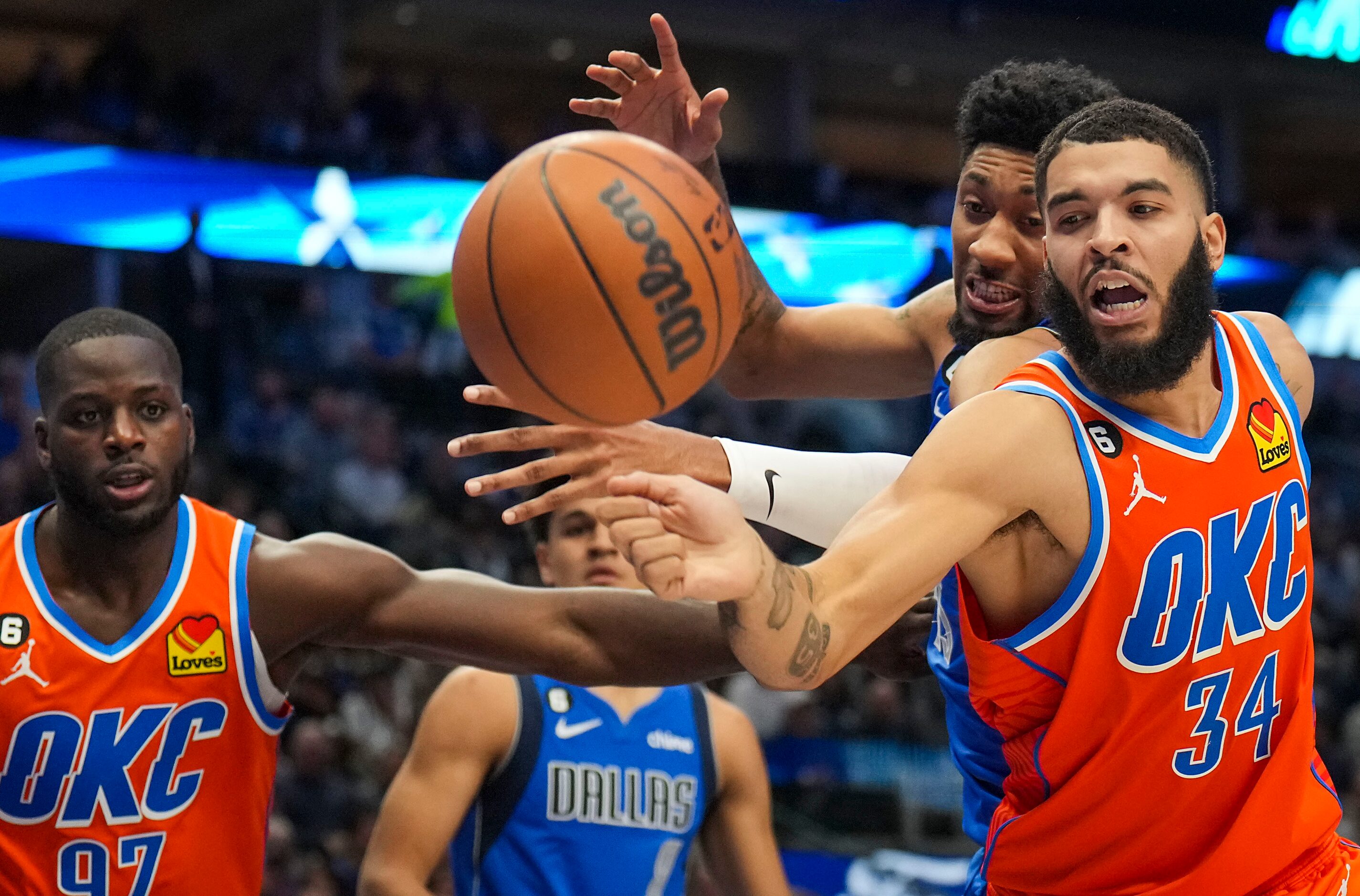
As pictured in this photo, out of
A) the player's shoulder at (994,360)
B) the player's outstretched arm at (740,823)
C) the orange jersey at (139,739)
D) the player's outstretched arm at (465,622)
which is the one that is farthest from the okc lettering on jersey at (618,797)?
the player's shoulder at (994,360)

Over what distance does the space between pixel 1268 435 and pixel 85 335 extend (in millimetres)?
2495

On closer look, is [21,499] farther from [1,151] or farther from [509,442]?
[509,442]

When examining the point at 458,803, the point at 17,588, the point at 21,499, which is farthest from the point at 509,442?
the point at 21,499

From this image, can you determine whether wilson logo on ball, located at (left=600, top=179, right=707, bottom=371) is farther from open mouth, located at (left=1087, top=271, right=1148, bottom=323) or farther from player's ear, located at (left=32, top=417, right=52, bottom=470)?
player's ear, located at (left=32, top=417, right=52, bottom=470)

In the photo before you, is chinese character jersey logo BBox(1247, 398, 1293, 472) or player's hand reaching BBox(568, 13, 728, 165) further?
player's hand reaching BBox(568, 13, 728, 165)

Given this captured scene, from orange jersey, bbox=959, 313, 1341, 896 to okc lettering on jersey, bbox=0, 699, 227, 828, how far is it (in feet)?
5.73

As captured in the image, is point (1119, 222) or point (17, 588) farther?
point (17, 588)

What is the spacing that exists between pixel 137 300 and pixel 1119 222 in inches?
470

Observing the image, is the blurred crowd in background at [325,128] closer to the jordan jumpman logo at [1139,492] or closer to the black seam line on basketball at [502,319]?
the black seam line on basketball at [502,319]

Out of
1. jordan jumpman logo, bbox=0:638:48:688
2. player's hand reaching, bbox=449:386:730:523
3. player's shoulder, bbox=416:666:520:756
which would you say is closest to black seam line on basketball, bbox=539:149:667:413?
player's hand reaching, bbox=449:386:730:523

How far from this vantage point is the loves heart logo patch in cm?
328

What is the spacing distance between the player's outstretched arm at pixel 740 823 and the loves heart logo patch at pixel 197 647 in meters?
1.64

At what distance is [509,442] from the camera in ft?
8.66

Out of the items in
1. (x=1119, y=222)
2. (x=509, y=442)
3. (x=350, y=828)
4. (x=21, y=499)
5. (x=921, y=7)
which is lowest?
(x=350, y=828)
